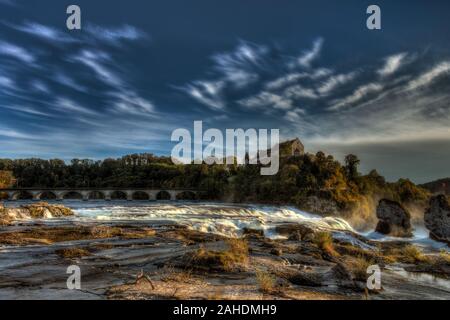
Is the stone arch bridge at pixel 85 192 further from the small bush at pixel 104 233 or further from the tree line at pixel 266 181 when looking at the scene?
the small bush at pixel 104 233

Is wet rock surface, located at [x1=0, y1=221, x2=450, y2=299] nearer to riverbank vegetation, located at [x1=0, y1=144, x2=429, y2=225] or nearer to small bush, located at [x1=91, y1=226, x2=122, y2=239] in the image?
small bush, located at [x1=91, y1=226, x2=122, y2=239]

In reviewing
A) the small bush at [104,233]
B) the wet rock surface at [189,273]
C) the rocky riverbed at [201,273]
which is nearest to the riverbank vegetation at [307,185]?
the small bush at [104,233]

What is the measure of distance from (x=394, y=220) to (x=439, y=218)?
1103cm

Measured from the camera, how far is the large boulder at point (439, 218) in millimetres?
40125

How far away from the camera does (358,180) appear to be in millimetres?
98188

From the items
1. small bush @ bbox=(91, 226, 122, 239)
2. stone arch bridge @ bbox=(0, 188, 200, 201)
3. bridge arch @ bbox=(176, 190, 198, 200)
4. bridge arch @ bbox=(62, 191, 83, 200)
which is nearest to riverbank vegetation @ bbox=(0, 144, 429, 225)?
bridge arch @ bbox=(176, 190, 198, 200)

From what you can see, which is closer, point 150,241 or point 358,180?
point 150,241

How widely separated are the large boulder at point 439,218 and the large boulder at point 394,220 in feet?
23.9

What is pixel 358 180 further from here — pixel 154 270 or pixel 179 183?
pixel 154 270
